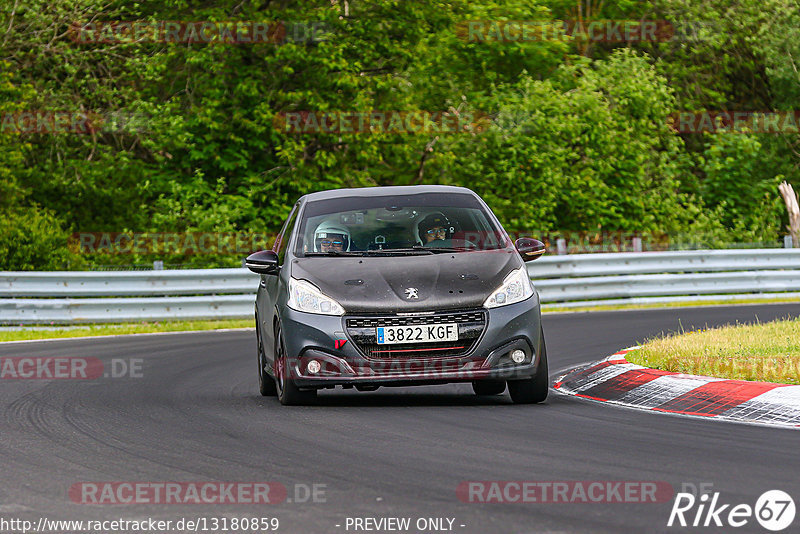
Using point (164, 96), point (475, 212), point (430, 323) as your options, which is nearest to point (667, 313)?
point (475, 212)

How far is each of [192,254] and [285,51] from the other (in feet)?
18.3

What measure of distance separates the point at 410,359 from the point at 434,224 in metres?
1.55

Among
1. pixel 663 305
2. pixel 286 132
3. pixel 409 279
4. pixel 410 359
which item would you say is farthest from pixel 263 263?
pixel 286 132

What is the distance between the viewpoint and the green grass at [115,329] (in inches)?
795

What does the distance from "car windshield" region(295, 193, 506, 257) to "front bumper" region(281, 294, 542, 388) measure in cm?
92

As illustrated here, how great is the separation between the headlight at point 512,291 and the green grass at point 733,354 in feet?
4.49

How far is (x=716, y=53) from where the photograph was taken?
46906 millimetres

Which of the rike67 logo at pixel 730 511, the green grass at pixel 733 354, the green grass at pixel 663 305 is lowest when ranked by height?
the green grass at pixel 663 305

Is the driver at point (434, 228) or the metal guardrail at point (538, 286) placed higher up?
the driver at point (434, 228)

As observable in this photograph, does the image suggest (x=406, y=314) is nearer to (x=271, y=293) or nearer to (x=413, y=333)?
(x=413, y=333)

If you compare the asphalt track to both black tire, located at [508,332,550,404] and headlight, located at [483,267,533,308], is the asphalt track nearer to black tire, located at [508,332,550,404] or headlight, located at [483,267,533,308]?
black tire, located at [508,332,550,404]

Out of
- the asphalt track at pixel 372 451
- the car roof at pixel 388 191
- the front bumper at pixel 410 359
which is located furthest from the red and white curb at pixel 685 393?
the car roof at pixel 388 191

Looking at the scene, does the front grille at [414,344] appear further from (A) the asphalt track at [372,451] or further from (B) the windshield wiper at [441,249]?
(B) the windshield wiper at [441,249]

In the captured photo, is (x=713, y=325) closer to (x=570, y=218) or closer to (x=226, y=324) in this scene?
(x=226, y=324)
